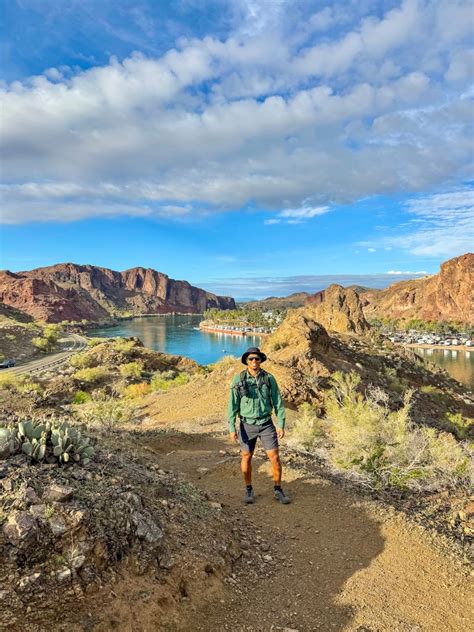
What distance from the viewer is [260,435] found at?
5.72m

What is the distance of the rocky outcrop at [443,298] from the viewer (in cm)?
14725

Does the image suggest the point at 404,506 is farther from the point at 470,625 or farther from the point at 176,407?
the point at 176,407

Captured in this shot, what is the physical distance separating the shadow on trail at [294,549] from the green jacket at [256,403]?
3.66 feet

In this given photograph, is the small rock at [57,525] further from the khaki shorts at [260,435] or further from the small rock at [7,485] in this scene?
the khaki shorts at [260,435]

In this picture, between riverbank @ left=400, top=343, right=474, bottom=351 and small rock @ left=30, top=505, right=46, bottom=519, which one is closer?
small rock @ left=30, top=505, right=46, bottom=519

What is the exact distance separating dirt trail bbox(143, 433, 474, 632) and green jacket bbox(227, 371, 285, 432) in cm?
112

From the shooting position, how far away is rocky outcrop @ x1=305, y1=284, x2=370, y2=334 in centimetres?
3984

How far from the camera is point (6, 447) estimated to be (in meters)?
4.19

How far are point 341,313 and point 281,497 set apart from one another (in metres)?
37.1

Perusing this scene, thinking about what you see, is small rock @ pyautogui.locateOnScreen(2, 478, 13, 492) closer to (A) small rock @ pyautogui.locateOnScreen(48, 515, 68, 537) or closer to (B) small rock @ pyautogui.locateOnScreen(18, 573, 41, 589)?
(A) small rock @ pyautogui.locateOnScreen(48, 515, 68, 537)

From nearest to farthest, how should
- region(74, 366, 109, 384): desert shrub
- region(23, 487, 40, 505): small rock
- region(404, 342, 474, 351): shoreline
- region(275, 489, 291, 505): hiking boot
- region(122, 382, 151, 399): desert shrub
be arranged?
region(23, 487, 40, 505): small rock, region(275, 489, 291, 505): hiking boot, region(122, 382, 151, 399): desert shrub, region(74, 366, 109, 384): desert shrub, region(404, 342, 474, 351): shoreline

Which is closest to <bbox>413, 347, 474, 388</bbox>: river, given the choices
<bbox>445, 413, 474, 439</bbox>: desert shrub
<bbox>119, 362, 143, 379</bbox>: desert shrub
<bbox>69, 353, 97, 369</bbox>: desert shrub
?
<bbox>445, 413, 474, 439</bbox>: desert shrub

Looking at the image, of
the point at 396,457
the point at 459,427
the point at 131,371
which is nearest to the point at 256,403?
the point at 396,457

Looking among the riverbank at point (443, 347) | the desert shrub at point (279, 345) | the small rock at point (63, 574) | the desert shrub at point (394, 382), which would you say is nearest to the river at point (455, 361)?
the riverbank at point (443, 347)
